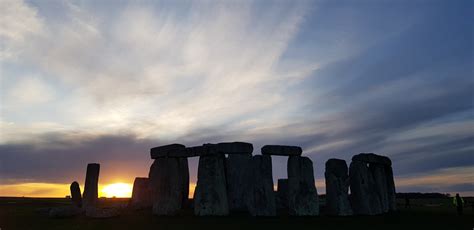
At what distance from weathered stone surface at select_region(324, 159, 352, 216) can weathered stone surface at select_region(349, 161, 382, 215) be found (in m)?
0.56

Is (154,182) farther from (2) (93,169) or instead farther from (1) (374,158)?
(1) (374,158)

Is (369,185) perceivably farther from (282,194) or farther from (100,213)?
(100,213)

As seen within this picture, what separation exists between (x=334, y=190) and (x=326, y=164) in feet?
3.65

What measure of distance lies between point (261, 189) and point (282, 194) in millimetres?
5640

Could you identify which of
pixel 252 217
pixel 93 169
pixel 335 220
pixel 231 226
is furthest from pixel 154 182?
pixel 335 220

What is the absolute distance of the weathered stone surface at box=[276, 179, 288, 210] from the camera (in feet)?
70.2

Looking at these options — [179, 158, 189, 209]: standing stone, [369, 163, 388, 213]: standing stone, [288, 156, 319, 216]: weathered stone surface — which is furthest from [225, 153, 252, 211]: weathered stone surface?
[369, 163, 388, 213]: standing stone

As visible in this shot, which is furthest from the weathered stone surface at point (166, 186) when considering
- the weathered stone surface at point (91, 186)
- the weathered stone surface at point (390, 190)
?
the weathered stone surface at point (390, 190)

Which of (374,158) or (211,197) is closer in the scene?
(211,197)

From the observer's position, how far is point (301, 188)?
1703cm

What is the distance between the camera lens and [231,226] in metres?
12.7

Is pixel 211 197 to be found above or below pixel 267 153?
below

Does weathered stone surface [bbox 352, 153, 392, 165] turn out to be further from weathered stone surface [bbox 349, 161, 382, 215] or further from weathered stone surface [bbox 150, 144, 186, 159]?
weathered stone surface [bbox 150, 144, 186, 159]

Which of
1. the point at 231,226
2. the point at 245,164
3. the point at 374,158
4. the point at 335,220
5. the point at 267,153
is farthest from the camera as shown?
the point at 374,158
